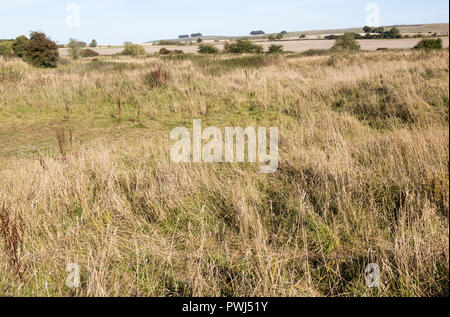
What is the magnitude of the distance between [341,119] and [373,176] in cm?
365

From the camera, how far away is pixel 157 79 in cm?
1150

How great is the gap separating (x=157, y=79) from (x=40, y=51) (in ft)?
61.8

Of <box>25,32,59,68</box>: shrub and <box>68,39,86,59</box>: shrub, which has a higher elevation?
<box>68,39,86,59</box>: shrub

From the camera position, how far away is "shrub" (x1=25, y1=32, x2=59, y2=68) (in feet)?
79.5

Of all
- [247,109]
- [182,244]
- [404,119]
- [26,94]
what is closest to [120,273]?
[182,244]

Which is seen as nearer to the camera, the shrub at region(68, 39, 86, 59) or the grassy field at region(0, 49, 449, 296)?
the grassy field at region(0, 49, 449, 296)

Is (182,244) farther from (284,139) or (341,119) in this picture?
(341,119)

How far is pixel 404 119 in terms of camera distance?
6773 millimetres

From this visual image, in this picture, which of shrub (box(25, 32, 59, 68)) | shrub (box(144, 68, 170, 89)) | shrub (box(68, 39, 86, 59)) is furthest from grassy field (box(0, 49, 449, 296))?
shrub (box(68, 39, 86, 59))

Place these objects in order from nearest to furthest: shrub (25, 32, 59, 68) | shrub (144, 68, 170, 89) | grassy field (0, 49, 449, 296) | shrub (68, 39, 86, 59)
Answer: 1. grassy field (0, 49, 449, 296)
2. shrub (144, 68, 170, 89)
3. shrub (25, 32, 59, 68)
4. shrub (68, 39, 86, 59)

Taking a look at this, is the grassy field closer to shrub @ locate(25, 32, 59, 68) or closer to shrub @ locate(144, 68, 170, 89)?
shrub @ locate(144, 68, 170, 89)

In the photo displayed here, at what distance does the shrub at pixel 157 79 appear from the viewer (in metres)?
11.3

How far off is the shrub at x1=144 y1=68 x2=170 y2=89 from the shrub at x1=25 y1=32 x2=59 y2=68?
675 inches

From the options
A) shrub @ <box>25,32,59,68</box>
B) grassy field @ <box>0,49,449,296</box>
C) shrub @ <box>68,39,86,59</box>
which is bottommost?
grassy field @ <box>0,49,449,296</box>
